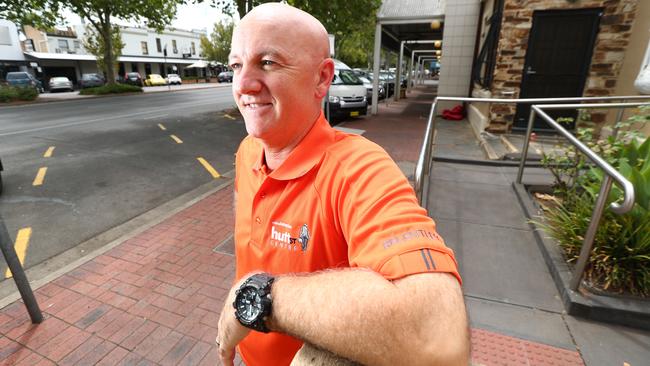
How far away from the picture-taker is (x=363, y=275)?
2.50 feet

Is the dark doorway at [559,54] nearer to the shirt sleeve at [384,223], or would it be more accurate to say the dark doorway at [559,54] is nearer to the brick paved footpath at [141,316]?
the brick paved footpath at [141,316]

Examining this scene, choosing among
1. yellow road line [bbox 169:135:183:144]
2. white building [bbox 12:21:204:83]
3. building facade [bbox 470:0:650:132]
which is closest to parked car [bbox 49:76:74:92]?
white building [bbox 12:21:204:83]

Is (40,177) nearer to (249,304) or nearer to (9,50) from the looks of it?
(249,304)

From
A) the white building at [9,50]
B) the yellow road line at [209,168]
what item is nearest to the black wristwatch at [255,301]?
the yellow road line at [209,168]

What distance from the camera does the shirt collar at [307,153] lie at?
1.17 metres

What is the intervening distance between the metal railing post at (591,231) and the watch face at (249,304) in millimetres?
2398

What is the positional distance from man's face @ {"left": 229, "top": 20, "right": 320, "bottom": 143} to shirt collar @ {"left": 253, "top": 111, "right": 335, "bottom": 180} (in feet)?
0.19

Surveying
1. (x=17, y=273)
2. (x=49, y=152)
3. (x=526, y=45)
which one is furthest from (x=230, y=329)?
(x=49, y=152)

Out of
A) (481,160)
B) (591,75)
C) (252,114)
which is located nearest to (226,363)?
(252,114)

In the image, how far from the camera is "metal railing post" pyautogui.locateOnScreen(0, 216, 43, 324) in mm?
2590

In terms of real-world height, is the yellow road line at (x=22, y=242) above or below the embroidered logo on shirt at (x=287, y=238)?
below

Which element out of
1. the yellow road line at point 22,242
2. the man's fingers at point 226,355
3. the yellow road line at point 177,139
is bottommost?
the yellow road line at point 22,242

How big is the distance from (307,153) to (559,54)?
7691mm

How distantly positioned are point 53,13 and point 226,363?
84.6 feet
